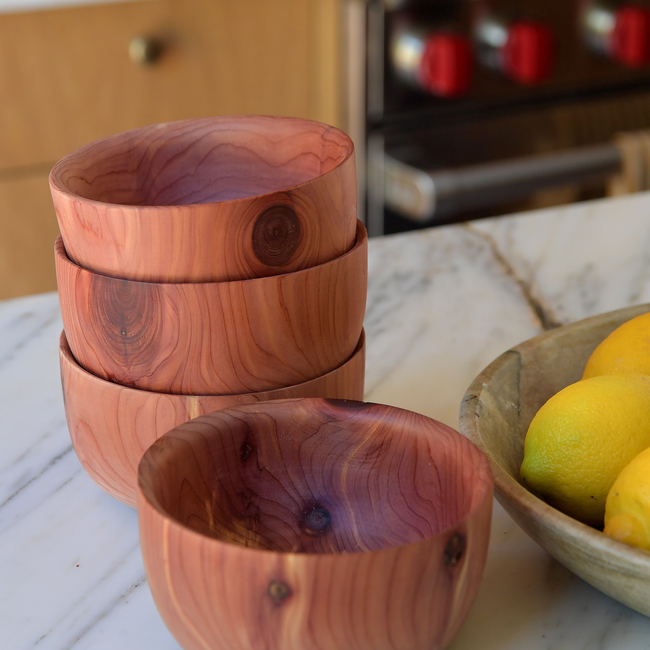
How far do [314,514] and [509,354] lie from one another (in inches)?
5.1

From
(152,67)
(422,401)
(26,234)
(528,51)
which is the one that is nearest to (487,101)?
(528,51)

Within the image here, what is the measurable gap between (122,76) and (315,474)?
40.9 inches

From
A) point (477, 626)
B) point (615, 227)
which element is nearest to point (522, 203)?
point (615, 227)

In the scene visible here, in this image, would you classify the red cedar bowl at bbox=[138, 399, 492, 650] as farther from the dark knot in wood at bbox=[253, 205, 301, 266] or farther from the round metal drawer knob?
the round metal drawer knob

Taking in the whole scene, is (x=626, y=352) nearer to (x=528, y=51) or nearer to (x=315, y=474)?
(x=315, y=474)

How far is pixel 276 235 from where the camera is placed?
35cm

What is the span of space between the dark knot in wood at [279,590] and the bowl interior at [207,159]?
0.71 feet

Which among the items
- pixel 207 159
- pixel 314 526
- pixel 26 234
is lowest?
pixel 26 234

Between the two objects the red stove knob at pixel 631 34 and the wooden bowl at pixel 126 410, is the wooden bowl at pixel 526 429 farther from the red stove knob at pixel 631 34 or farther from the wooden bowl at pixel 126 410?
the red stove knob at pixel 631 34

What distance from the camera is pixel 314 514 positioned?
0.37 meters

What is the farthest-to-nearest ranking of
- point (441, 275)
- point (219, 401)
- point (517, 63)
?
1. point (517, 63)
2. point (441, 275)
3. point (219, 401)

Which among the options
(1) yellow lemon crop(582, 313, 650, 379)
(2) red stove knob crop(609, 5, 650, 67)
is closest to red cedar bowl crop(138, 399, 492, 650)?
(1) yellow lemon crop(582, 313, 650, 379)

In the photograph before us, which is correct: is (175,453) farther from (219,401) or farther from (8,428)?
(8,428)

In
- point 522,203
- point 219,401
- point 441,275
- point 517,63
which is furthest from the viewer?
point 522,203
